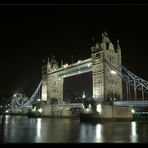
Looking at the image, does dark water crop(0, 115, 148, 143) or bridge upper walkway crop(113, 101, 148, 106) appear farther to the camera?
bridge upper walkway crop(113, 101, 148, 106)

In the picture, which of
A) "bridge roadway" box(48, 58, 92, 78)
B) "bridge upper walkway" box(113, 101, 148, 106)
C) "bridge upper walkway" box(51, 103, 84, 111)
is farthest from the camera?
"bridge upper walkway" box(51, 103, 84, 111)

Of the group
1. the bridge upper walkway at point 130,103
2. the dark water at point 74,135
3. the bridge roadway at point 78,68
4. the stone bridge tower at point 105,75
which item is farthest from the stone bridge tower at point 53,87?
the dark water at point 74,135

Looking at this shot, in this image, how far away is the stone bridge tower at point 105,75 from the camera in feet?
142

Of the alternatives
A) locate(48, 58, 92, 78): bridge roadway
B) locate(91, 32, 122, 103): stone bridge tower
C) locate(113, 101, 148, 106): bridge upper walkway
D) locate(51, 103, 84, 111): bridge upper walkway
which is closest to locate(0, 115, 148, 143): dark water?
locate(113, 101, 148, 106): bridge upper walkway

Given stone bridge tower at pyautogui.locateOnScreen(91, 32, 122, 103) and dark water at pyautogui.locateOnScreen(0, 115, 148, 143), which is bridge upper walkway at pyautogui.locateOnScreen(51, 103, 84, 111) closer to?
stone bridge tower at pyautogui.locateOnScreen(91, 32, 122, 103)

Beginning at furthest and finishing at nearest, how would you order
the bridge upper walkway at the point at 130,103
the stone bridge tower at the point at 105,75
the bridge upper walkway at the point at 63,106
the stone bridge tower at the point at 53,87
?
the stone bridge tower at the point at 53,87 → the bridge upper walkway at the point at 63,106 → the stone bridge tower at the point at 105,75 → the bridge upper walkway at the point at 130,103

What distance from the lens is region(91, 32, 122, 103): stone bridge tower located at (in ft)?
142

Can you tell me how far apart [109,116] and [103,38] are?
14102 millimetres

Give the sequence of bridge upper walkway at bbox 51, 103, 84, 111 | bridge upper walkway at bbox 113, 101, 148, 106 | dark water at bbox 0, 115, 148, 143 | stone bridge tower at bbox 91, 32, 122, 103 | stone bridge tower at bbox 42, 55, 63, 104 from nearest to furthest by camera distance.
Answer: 1. dark water at bbox 0, 115, 148, 143
2. bridge upper walkway at bbox 113, 101, 148, 106
3. stone bridge tower at bbox 91, 32, 122, 103
4. bridge upper walkway at bbox 51, 103, 84, 111
5. stone bridge tower at bbox 42, 55, 63, 104

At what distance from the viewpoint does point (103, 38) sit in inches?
1847

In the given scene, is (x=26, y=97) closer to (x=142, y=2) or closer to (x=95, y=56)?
(x=95, y=56)

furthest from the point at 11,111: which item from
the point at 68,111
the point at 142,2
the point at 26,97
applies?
the point at 142,2

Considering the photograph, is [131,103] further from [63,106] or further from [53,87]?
[53,87]

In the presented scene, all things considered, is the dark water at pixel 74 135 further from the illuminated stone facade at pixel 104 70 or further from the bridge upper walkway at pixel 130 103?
the illuminated stone facade at pixel 104 70
